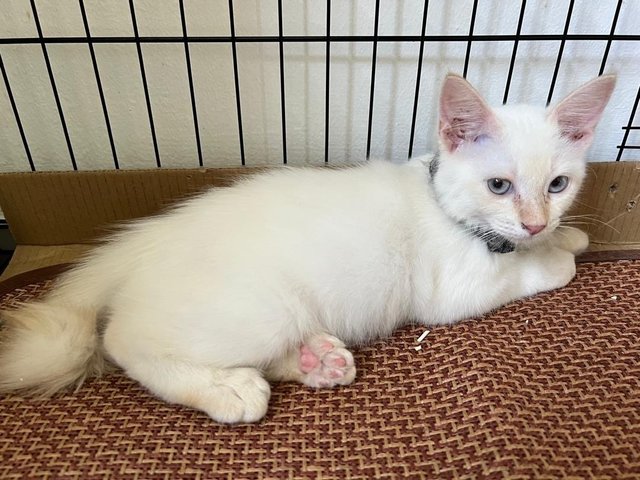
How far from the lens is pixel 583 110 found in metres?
1.18

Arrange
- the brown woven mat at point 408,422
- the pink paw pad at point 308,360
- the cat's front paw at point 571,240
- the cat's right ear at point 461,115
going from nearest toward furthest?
the brown woven mat at point 408,422 < the cat's right ear at point 461,115 < the pink paw pad at point 308,360 < the cat's front paw at point 571,240

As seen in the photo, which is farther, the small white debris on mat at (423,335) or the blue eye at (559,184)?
the small white debris on mat at (423,335)

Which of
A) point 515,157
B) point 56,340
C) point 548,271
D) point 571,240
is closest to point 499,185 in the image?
point 515,157

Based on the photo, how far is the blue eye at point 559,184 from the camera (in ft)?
3.92

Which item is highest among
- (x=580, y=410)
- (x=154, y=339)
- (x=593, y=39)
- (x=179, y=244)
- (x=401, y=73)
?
(x=593, y=39)

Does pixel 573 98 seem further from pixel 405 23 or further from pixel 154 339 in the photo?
pixel 154 339

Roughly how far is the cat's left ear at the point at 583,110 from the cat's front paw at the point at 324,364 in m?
0.68

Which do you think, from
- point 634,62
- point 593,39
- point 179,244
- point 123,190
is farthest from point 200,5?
point 634,62

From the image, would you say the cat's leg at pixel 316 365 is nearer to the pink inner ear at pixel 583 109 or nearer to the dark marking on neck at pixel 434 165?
the dark marking on neck at pixel 434 165

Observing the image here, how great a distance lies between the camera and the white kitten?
111 centimetres

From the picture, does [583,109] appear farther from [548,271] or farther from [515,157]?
[548,271]

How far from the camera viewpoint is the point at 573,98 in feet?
3.78

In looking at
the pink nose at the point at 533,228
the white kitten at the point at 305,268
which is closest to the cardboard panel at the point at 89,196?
the white kitten at the point at 305,268

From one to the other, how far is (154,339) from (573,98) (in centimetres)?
99
